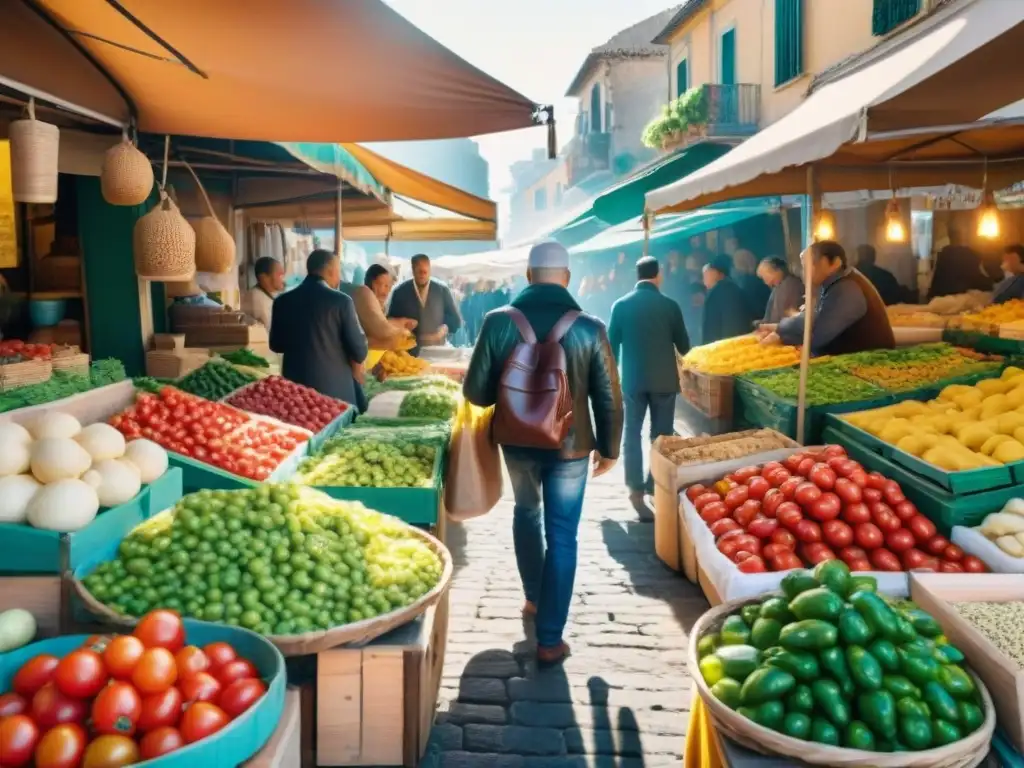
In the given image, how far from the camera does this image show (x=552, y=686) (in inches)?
169

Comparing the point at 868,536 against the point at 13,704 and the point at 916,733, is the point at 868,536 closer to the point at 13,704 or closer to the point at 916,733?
the point at 916,733

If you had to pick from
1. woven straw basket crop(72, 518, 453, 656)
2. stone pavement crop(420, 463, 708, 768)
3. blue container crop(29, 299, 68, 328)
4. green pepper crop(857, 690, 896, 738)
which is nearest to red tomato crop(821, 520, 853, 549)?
stone pavement crop(420, 463, 708, 768)

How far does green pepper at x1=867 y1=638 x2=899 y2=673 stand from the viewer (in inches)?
104

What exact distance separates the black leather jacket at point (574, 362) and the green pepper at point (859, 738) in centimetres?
215

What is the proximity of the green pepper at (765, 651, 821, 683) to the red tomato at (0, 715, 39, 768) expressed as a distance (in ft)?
6.85

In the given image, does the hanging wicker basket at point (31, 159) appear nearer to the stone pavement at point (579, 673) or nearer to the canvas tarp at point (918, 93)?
the stone pavement at point (579, 673)

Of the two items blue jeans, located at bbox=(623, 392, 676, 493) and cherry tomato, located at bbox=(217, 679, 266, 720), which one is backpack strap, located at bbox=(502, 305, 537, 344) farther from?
blue jeans, located at bbox=(623, 392, 676, 493)

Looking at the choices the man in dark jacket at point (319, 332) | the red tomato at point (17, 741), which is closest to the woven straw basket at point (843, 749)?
the red tomato at point (17, 741)

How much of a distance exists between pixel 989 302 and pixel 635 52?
2643 cm

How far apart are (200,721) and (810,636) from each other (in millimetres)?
1793

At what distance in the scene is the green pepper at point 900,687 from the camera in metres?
2.57

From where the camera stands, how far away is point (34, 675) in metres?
2.51

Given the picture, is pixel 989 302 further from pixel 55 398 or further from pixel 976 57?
pixel 55 398

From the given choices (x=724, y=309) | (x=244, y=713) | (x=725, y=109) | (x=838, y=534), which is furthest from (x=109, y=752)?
(x=725, y=109)
